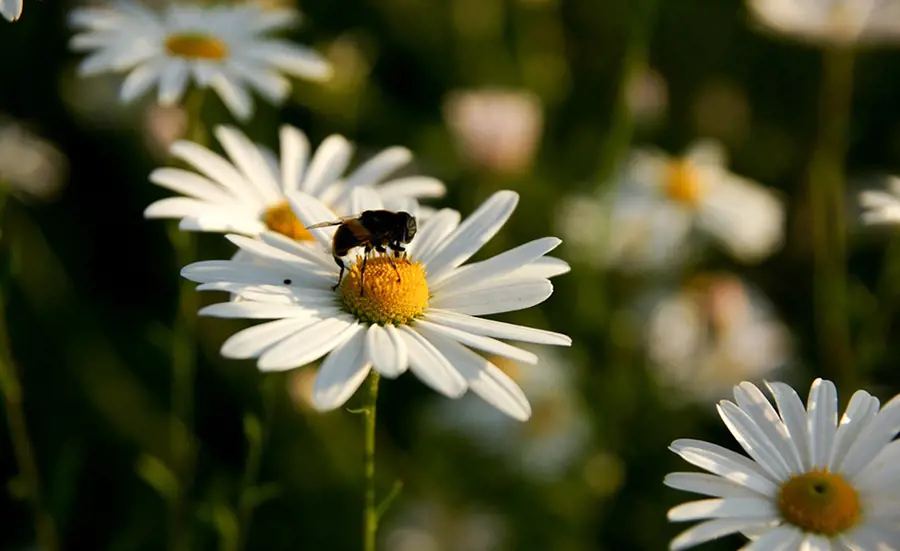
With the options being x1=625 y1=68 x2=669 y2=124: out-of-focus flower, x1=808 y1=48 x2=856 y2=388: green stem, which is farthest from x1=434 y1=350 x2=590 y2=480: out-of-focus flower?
x1=625 y1=68 x2=669 y2=124: out-of-focus flower

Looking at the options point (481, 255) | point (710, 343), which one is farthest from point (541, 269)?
point (710, 343)

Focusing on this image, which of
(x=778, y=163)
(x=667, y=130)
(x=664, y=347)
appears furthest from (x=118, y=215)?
(x=778, y=163)

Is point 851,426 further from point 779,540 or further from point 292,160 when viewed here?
point 292,160

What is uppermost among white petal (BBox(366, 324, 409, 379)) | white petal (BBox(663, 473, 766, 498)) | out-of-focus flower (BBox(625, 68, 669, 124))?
out-of-focus flower (BBox(625, 68, 669, 124))

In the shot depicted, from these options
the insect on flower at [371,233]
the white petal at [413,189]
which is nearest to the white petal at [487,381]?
the insect on flower at [371,233]

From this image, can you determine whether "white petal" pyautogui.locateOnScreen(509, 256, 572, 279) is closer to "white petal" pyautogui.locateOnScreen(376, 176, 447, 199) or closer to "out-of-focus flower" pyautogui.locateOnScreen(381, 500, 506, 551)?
"white petal" pyautogui.locateOnScreen(376, 176, 447, 199)

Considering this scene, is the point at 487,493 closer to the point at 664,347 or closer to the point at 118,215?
the point at 664,347
